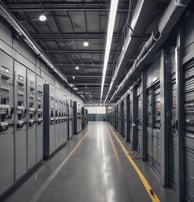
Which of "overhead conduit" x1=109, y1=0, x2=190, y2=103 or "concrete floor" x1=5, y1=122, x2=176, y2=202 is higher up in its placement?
"overhead conduit" x1=109, y1=0, x2=190, y2=103

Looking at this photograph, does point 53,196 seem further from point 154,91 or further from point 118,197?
point 154,91

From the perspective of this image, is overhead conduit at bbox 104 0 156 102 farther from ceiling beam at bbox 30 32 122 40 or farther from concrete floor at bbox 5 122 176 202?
concrete floor at bbox 5 122 176 202

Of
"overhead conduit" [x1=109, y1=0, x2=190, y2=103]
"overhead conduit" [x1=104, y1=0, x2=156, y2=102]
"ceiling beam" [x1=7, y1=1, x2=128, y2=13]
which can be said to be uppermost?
"ceiling beam" [x1=7, y1=1, x2=128, y2=13]

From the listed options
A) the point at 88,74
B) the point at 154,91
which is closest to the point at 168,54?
the point at 154,91

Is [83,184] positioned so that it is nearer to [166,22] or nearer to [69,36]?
[166,22]

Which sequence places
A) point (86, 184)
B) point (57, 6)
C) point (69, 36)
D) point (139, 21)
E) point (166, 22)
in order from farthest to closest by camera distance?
1. point (69, 36)
2. point (57, 6)
3. point (86, 184)
4. point (139, 21)
5. point (166, 22)

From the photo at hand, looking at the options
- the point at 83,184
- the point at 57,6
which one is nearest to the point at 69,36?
the point at 57,6

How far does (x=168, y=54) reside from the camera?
14.3 feet

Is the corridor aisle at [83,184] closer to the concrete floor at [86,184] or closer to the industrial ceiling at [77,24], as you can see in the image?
the concrete floor at [86,184]

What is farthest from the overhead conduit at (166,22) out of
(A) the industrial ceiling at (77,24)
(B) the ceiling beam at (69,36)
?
(B) the ceiling beam at (69,36)

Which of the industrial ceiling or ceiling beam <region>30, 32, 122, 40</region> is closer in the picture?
the industrial ceiling

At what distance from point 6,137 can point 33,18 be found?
331cm

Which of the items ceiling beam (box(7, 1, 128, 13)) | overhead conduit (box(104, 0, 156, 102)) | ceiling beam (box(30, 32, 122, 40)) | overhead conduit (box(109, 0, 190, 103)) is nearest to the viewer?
overhead conduit (box(109, 0, 190, 103))

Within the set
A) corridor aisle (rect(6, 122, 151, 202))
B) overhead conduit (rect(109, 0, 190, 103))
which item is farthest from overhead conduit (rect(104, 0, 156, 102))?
corridor aisle (rect(6, 122, 151, 202))
